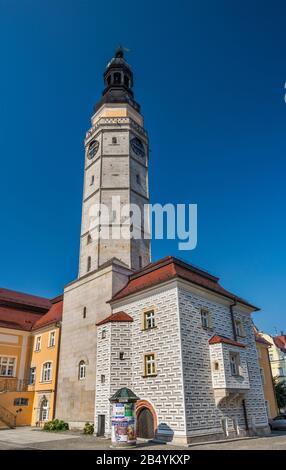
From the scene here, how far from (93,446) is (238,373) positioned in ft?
33.7

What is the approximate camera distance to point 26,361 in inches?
1353

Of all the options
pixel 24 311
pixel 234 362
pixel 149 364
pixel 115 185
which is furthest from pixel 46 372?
pixel 115 185

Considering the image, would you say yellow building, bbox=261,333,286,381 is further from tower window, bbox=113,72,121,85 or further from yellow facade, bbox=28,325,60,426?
tower window, bbox=113,72,121,85

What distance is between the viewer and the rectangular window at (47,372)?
30.8 m

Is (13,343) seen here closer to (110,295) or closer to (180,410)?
(110,295)

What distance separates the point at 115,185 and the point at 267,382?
85.2 feet

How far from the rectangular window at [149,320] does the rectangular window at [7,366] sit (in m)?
17.4

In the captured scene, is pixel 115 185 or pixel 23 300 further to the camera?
pixel 23 300

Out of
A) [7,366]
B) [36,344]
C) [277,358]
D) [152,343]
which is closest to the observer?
[152,343]

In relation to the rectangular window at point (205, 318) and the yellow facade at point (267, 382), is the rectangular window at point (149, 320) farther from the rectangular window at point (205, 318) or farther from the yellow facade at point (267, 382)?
the yellow facade at point (267, 382)

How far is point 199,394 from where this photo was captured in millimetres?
20156

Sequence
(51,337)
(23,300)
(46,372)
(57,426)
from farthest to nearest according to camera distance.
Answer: (23,300)
(51,337)
(46,372)
(57,426)

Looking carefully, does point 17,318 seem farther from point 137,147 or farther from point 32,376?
point 137,147
